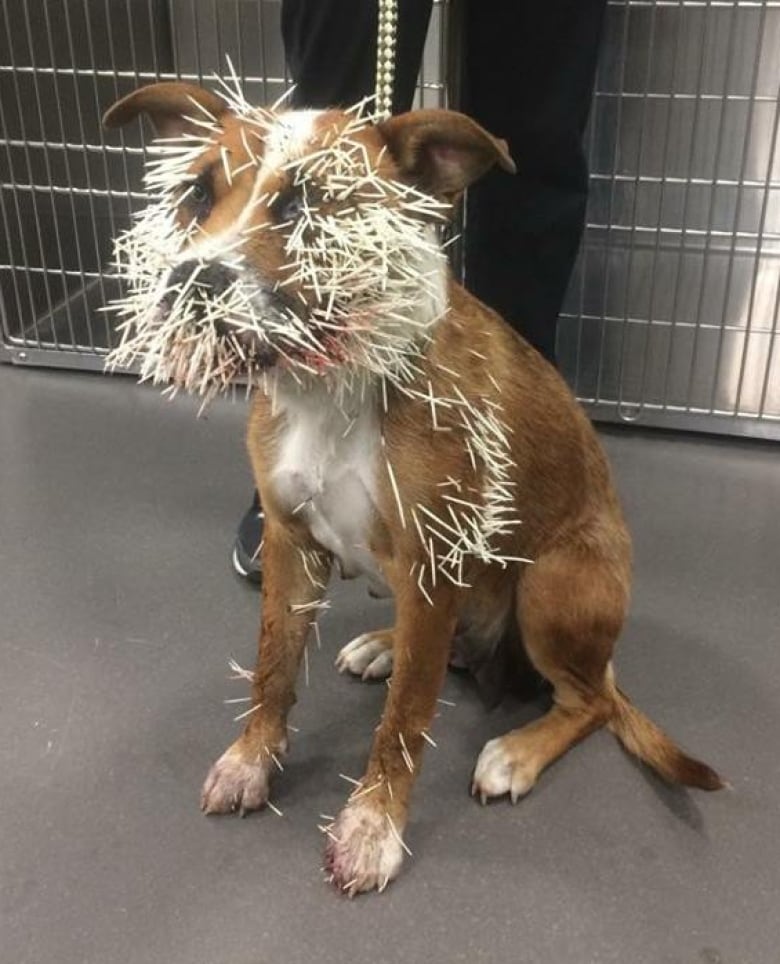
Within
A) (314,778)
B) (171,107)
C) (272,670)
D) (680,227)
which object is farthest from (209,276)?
(680,227)

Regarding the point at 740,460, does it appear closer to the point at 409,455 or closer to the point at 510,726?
the point at 510,726

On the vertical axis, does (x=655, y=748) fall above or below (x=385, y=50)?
below

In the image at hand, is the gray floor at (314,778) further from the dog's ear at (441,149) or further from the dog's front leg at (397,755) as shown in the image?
the dog's ear at (441,149)

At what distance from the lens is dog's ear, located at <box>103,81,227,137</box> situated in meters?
0.97

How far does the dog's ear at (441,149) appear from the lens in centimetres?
89

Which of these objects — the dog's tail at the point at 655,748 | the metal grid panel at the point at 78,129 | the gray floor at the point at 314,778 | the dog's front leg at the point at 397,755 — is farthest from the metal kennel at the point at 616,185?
the dog's front leg at the point at 397,755

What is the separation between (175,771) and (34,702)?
0.76ft

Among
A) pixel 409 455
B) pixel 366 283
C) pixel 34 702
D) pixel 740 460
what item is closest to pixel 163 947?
pixel 34 702

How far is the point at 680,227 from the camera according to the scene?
2303 mm

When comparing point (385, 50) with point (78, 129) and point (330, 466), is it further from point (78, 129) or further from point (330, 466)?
point (78, 129)

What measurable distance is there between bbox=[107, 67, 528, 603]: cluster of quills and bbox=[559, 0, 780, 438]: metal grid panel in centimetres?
131

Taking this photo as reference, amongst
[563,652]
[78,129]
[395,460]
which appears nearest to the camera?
[395,460]

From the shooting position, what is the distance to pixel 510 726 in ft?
4.61

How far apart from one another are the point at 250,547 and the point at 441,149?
888mm
